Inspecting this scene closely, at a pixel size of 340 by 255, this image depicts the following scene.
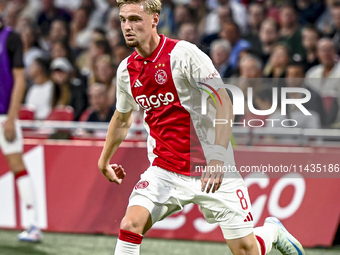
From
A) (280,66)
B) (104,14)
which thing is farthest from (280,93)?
(104,14)

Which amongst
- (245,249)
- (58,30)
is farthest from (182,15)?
(245,249)

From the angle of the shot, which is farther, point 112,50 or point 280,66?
point 112,50

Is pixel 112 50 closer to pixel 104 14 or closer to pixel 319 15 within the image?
pixel 104 14

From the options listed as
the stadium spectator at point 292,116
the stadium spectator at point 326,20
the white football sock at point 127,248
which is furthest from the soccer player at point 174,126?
the stadium spectator at point 326,20

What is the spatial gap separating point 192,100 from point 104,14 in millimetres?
7313

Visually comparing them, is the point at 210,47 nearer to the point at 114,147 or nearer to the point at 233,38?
the point at 233,38

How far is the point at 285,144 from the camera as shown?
18.9ft

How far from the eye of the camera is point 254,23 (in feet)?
28.8

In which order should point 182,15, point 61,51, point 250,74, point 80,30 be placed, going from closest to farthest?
point 250,74, point 61,51, point 182,15, point 80,30

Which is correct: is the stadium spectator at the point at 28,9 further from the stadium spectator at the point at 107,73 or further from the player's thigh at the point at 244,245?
the player's thigh at the point at 244,245

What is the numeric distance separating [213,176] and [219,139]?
26 centimetres

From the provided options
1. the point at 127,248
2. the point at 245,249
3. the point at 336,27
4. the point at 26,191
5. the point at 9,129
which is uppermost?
the point at 336,27

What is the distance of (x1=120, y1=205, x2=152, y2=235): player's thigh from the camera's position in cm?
344

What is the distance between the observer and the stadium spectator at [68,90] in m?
7.81
